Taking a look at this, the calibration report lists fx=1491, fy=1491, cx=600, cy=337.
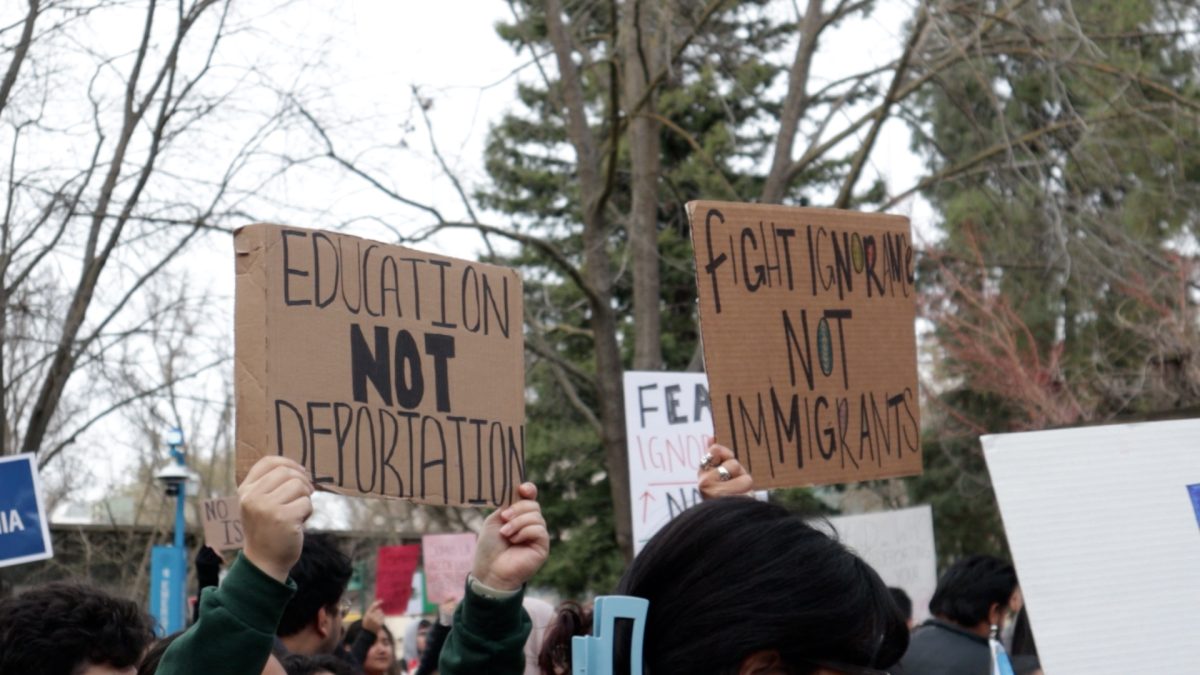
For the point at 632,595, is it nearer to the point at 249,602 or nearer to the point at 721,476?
the point at 249,602

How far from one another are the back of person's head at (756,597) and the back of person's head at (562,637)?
2.02 meters

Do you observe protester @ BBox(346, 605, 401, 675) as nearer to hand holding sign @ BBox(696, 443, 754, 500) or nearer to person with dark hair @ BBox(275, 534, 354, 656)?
person with dark hair @ BBox(275, 534, 354, 656)

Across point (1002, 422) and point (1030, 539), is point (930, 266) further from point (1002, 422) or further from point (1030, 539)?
point (1030, 539)

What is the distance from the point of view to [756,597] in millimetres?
1685

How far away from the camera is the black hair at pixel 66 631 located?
10.5 ft

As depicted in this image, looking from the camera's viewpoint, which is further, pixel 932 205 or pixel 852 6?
pixel 932 205

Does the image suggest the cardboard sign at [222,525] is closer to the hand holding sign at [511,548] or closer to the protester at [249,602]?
the hand holding sign at [511,548]

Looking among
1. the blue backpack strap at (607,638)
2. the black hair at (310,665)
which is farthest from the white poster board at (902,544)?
the blue backpack strap at (607,638)

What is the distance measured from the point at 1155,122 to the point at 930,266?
8.03 m

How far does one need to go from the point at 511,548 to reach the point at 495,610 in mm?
147

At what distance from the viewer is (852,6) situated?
12.1 metres

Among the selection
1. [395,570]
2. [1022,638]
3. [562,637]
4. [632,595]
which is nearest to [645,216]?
[395,570]

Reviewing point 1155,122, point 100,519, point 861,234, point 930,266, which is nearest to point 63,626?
point 861,234

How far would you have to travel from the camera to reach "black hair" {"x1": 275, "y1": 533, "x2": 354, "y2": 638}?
4238 millimetres
